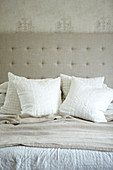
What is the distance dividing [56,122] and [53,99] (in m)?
0.37

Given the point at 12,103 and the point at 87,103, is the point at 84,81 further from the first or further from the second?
the point at 12,103

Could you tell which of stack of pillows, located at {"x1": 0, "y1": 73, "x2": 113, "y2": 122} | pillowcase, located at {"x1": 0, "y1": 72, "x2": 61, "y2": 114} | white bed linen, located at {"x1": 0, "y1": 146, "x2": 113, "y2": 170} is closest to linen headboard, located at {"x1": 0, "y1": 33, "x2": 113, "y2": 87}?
stack of pillows, located at {"x1": 0, "y1": 73, "x2": 113, "y2": 122}

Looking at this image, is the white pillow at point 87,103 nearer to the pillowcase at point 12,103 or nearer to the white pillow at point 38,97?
the white pillow at point 38,97

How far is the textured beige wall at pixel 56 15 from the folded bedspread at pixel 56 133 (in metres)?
1.38

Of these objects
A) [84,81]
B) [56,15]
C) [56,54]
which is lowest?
[84,81]

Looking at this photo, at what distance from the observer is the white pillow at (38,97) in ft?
7.06

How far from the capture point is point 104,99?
2.15 m

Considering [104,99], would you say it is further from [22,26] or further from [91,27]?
[22,26]

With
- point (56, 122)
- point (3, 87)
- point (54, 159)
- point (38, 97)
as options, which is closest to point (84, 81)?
point (38, 97)

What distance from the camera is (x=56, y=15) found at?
9.30ft

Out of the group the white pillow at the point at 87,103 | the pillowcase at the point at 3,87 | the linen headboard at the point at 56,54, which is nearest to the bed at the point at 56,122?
the linen headboard at the point at 56,54

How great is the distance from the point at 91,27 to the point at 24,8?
3.08 feet

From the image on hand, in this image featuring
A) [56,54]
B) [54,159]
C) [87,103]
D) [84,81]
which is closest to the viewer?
[54,159]

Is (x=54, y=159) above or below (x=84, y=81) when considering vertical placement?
below
